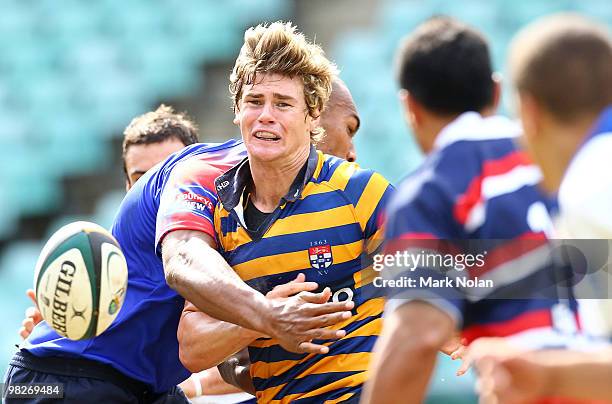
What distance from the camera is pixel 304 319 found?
13.9ft

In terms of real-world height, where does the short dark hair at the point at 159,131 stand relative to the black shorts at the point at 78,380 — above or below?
above

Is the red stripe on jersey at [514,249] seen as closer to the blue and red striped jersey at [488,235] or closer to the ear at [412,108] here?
the blue and red striped jersey at [488,235]

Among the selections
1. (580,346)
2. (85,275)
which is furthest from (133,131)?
(580,346)

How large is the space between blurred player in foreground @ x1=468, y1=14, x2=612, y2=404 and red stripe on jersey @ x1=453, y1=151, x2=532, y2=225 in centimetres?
10

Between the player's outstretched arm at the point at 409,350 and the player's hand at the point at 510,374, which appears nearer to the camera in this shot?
the player's hand at the point at 510,374

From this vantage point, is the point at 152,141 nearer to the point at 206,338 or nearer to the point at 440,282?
the point at 206,338

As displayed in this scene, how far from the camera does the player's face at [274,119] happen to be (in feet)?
16.0

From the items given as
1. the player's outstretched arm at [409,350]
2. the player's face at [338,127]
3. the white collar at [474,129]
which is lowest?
the player's outstretched arm at [409,350]

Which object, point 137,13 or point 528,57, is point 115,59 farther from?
point 528,57

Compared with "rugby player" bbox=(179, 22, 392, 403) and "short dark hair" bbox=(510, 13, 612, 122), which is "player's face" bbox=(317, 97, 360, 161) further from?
"short dark hair" bbox=(510, 13, 612, 122)

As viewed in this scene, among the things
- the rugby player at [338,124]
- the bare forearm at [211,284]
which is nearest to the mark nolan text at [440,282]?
the bare forearm at [211,284]

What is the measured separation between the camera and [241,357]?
5559 millimetres

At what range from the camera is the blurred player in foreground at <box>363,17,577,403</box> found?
10.1 feet

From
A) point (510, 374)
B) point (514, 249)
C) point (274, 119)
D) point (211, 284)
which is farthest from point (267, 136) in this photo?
point (510, 374)
